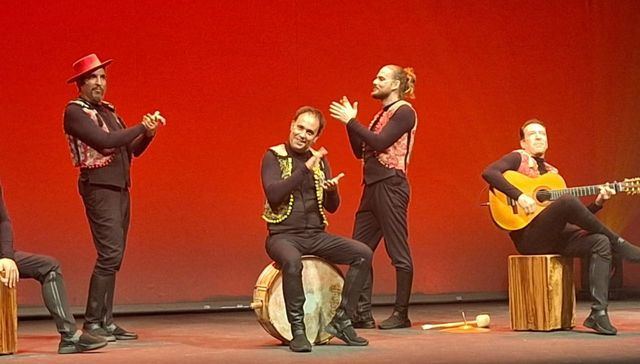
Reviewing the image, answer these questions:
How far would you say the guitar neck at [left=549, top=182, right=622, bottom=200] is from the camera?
19.1 ft

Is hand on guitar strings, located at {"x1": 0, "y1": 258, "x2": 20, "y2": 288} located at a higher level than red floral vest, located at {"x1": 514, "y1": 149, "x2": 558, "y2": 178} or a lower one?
lower

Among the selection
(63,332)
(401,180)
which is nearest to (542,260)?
(401,180)

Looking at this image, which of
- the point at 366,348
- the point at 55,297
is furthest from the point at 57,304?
the point at 366,348

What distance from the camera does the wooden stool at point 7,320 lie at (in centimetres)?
504

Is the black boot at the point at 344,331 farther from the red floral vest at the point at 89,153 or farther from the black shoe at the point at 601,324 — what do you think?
the red floral vest at the point at 89,153

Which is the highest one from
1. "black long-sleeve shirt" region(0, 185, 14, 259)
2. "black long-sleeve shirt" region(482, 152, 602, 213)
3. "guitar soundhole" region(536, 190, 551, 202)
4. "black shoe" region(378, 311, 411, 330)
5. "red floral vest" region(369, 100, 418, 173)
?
"red floral vest" region(369, 100, 418, 173)

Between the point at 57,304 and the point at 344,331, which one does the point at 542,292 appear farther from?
the point at 57,304

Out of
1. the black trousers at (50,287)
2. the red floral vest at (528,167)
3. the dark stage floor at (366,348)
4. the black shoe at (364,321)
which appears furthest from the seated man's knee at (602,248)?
the black trousers at (50,287)

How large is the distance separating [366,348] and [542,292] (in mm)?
1227

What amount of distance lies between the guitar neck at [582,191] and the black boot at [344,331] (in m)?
1.50

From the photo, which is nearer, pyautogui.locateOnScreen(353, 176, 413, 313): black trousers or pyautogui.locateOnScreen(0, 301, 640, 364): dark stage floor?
pyautogui.locateOnScreen(0, 301, 640, 364): dark stage floor

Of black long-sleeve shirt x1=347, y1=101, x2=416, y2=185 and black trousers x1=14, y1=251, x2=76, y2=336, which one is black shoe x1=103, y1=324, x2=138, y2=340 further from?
black long-sleeve shirt x1=347, y1=101, x2=416, y2=185

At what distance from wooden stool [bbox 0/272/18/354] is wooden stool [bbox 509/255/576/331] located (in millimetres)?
2764

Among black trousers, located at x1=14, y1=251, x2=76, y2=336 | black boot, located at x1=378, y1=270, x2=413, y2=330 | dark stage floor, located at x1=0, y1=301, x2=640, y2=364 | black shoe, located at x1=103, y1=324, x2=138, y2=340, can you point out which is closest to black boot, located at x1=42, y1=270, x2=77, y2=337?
black trousers, located at x1=14, y1=251, x2=76, y2=336
